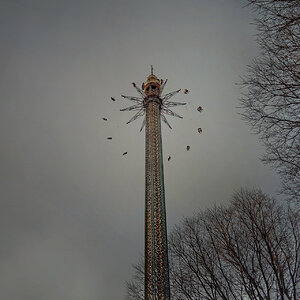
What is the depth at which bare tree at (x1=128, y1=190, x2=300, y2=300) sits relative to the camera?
8812mm

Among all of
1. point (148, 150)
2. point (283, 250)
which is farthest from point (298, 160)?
point (148, 150)

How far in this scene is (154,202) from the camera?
1608cm

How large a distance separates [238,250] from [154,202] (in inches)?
306

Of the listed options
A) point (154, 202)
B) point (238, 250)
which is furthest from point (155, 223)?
point (238, 250)

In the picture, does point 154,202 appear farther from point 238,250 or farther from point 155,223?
point 238,250

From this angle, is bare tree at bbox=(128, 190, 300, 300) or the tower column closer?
bare tree at bbox=(128, 190, 300, 300)

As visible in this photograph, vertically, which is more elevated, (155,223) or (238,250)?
(155,223)

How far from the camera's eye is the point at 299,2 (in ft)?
14.4

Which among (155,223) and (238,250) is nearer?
(238,250)

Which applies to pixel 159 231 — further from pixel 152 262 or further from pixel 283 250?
pixel 283 250

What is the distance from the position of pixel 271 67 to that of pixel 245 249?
713cm

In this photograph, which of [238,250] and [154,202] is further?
[154,202]

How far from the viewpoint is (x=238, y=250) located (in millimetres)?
8852

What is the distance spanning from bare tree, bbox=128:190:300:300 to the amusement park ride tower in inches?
78.2
